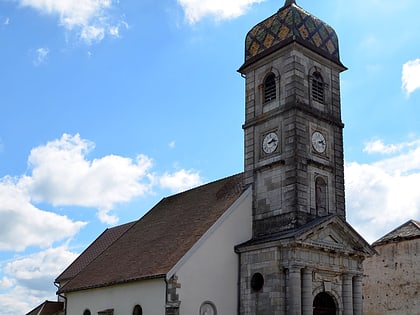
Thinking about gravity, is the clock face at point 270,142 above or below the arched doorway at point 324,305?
above

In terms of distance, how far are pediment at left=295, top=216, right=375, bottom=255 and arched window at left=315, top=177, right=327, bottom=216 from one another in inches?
38.7

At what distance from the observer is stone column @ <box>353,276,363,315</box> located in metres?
25.8

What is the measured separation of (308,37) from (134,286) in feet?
44.1

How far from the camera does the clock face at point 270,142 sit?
26.8 metres

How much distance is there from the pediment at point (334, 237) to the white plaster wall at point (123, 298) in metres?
5.91

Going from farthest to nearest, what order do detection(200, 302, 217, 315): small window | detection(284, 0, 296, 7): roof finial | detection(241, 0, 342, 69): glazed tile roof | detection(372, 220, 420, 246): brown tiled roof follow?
detection(372, 220, 420, 246): brown tiled roof < detection(284, 0, 296, 7): roof finial < detection(241, 0, 342, 69): glazed tile roof < detection(200, 302, 217, 315): small window

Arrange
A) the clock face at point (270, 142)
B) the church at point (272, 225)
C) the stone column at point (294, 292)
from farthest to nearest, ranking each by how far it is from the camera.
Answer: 1. the clock face at point (270, 142)
2. the church at point (272, 225)
3. the stone column at point (294, 292)

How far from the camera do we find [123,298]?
1040 inches

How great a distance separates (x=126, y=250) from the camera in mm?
30641

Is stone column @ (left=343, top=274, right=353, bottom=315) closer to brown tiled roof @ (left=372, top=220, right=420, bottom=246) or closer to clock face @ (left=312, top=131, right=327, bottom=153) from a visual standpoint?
clock face @ (left=312, top=131, right=327, bottom=153)

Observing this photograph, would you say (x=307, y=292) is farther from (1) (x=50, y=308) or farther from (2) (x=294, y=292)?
(1) (x=50, y=308)

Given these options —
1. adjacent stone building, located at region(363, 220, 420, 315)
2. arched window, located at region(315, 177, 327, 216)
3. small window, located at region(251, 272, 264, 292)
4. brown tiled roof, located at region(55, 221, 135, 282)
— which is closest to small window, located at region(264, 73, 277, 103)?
arched window, located at region(315, 177, 327, 216)

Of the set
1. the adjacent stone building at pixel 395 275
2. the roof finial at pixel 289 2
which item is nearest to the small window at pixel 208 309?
the adjacent stone building at pixel 395 275

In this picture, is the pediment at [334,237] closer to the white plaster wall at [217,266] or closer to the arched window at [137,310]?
the white plaster wall at [217,266]
